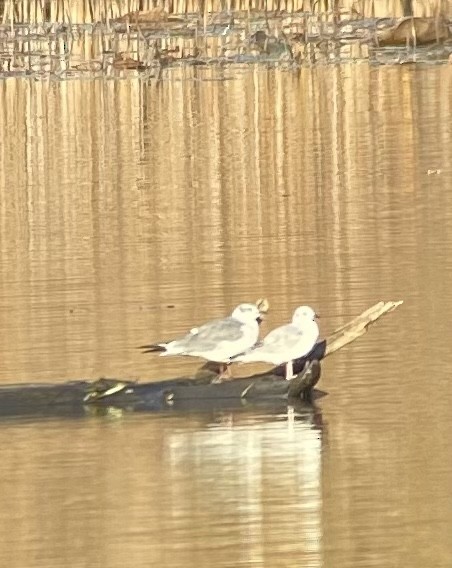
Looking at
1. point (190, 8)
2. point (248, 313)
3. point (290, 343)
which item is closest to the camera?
point (290, 343)

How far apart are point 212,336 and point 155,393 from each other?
1.28 ft

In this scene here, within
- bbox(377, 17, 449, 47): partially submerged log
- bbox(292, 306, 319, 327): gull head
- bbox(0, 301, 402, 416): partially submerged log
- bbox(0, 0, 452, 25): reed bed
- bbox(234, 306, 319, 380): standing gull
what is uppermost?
bbox(0, 0, 452, 25): reed bed

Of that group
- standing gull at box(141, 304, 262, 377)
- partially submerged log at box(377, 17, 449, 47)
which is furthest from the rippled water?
partially submerged log at box(377, 17, 449, 47)

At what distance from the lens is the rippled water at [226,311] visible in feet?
29.5

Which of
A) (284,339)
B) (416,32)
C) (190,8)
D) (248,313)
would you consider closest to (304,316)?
(284,339)

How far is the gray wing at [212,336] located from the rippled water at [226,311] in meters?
0.35

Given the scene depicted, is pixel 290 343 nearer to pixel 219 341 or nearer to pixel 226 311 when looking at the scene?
pixel 219 341

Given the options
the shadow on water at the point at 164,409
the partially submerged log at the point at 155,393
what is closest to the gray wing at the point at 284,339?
the partially submerged log at the point at 155,393

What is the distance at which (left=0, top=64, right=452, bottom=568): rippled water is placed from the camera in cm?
898

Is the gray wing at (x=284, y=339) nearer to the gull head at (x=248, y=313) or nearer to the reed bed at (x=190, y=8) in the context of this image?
the gull head at (x=248, y=313)

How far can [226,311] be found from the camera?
1402 cm

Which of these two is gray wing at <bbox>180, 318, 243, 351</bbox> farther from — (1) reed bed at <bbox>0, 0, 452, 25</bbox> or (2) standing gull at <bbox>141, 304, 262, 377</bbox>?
(1) reed bed at <bbox>0, 0, 452, 25</bbox>

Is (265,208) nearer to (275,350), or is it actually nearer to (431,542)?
(275,350)

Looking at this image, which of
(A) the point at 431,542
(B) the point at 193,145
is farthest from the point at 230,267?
(B) the point at 193,145
